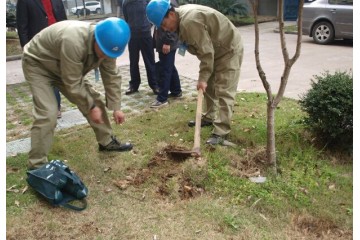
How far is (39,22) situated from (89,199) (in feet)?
8.54

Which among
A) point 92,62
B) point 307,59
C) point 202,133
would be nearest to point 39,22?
point 92,62

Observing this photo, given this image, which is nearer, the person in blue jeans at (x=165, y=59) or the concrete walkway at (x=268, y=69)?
the person in blue jeans at (x=165, y=59)

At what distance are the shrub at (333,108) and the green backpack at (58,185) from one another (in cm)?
236

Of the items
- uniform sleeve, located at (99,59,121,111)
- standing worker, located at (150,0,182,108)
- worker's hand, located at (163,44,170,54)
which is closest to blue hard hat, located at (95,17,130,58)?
uniform sleeve, located at (99,59,121,111)

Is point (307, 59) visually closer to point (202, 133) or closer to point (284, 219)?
point (202, 133)

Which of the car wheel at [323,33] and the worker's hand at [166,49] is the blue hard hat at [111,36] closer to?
the worker's hand at [166,49]

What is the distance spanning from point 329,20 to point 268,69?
348cm

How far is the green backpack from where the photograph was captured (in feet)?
10.5

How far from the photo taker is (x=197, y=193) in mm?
3406

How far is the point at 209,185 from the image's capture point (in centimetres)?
349

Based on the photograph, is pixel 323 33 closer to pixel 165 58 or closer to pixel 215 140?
pixel 165 58

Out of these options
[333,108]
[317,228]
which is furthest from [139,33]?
[317,228]

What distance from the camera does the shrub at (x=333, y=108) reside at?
371 centimetres

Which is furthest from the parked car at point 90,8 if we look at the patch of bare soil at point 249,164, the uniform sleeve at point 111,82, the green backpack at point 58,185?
the green backpack at point 58,185
